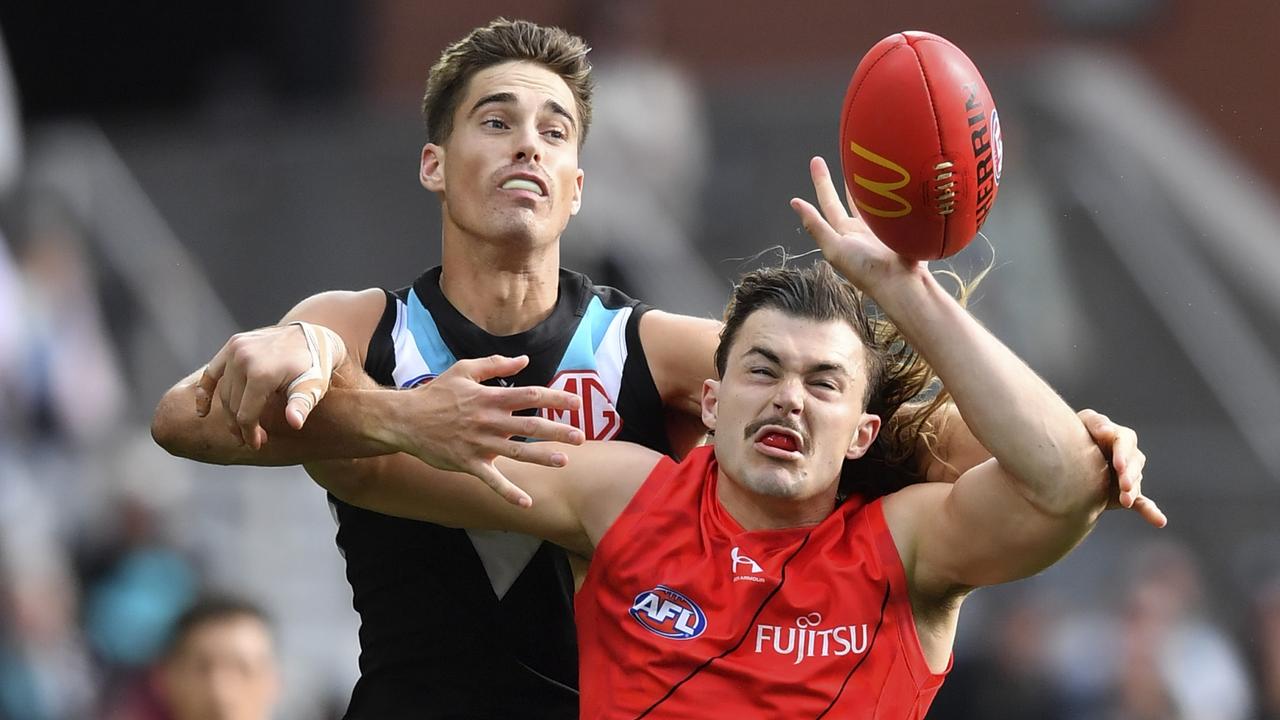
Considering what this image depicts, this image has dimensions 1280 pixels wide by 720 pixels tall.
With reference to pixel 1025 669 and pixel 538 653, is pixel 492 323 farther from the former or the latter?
pixel 1025 669

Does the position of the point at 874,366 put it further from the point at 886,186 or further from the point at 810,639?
the point at 810,639

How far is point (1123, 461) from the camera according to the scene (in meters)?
4.36

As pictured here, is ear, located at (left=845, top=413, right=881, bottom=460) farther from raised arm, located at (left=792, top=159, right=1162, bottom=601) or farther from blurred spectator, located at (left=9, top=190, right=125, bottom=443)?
blurred spectator, located at (left=9, top=190, right=125, bottom=443)

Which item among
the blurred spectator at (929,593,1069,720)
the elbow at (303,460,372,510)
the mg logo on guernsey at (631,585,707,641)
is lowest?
the blurred spectator at (929,593,1069,720)

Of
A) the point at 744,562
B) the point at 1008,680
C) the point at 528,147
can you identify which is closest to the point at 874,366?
the point at 744,562

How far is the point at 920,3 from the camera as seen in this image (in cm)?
1700

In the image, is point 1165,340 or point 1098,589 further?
point 1165,340

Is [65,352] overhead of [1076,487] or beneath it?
overhead

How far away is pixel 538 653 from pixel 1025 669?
16.0 feet

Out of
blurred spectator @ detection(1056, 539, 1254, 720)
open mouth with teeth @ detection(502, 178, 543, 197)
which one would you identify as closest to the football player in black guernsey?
open mouth with teeth @ detection(502, 178, 543, 197)

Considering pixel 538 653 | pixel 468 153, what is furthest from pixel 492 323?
pixel 538 653

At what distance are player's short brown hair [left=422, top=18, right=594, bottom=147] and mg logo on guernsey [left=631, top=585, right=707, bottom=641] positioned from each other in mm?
1662

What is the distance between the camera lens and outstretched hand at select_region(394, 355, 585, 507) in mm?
4422

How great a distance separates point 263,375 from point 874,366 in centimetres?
153
